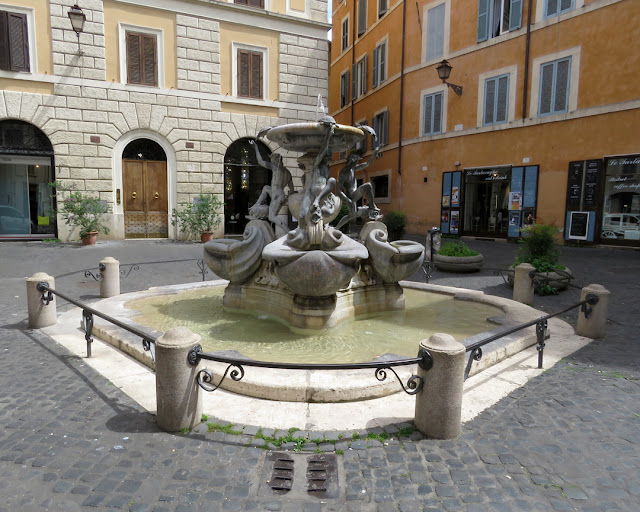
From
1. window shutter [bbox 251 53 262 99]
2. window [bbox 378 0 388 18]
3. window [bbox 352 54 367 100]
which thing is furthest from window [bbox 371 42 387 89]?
window shutter [bbox 251 53 262 99]

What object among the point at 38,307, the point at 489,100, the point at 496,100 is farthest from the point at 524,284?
the point at 489,100

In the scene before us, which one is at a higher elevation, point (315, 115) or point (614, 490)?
point (315, 115)

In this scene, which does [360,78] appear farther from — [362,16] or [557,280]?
[557,280]

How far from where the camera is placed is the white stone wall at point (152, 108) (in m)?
14.8

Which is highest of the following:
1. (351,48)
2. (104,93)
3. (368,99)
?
(351,48)

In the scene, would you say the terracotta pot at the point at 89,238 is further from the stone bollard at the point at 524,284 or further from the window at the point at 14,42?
the stone bollard at the point at 524,284

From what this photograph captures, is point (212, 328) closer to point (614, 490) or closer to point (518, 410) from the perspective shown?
point (518, 410)

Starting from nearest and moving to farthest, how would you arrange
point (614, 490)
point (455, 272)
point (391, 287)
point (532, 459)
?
1. point (614, 490)
2. point (532, 459)
3. point (391, 287)
4. point (455, 272)

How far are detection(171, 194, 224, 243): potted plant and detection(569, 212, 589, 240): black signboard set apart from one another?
12887 millimetres

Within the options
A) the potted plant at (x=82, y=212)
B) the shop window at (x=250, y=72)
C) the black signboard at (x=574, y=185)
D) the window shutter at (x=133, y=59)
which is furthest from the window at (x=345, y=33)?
the potted plant at (x=82, y=212)

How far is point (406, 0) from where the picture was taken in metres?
20.9

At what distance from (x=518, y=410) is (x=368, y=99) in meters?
24.3

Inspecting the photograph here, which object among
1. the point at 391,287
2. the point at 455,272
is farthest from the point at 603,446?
the point at 455,272

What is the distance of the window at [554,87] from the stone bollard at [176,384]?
16.3 m
